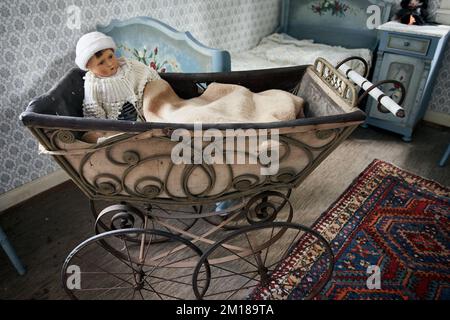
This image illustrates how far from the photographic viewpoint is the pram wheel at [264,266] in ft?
4.15

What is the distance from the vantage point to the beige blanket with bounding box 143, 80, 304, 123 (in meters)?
1.12

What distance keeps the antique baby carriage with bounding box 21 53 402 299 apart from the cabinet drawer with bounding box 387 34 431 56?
1.02 meters

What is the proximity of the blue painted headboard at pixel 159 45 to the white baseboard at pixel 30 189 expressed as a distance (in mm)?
772

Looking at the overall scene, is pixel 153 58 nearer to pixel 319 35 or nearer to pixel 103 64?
pixel 103 64

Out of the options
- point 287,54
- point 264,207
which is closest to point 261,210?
point 264,207

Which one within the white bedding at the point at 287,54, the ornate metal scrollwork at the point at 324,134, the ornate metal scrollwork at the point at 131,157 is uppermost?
the ornate metal scrollwork at the point at 324,134

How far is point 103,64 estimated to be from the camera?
3.69 feet

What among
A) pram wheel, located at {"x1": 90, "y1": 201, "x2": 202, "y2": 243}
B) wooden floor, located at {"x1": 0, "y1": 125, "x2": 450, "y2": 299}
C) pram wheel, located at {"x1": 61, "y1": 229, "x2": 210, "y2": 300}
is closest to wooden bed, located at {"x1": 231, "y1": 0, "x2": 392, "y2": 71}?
Answer: wooden floor, located at {"x1": 0, "y1": 125, "x2": 450, "y2": 299}

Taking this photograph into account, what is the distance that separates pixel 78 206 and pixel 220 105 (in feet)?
3.40

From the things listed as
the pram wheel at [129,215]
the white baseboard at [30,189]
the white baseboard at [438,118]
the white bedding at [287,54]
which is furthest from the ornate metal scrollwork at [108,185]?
the white baseboard at [438,118]

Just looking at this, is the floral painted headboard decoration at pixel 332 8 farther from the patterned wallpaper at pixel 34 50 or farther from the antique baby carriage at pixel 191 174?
the antique baby carriage at pixel 191 174

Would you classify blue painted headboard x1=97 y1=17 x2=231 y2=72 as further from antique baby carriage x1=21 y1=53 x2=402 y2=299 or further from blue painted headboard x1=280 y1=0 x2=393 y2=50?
blue painted headboard x1=280 y1=0 x2=393 y2=50
